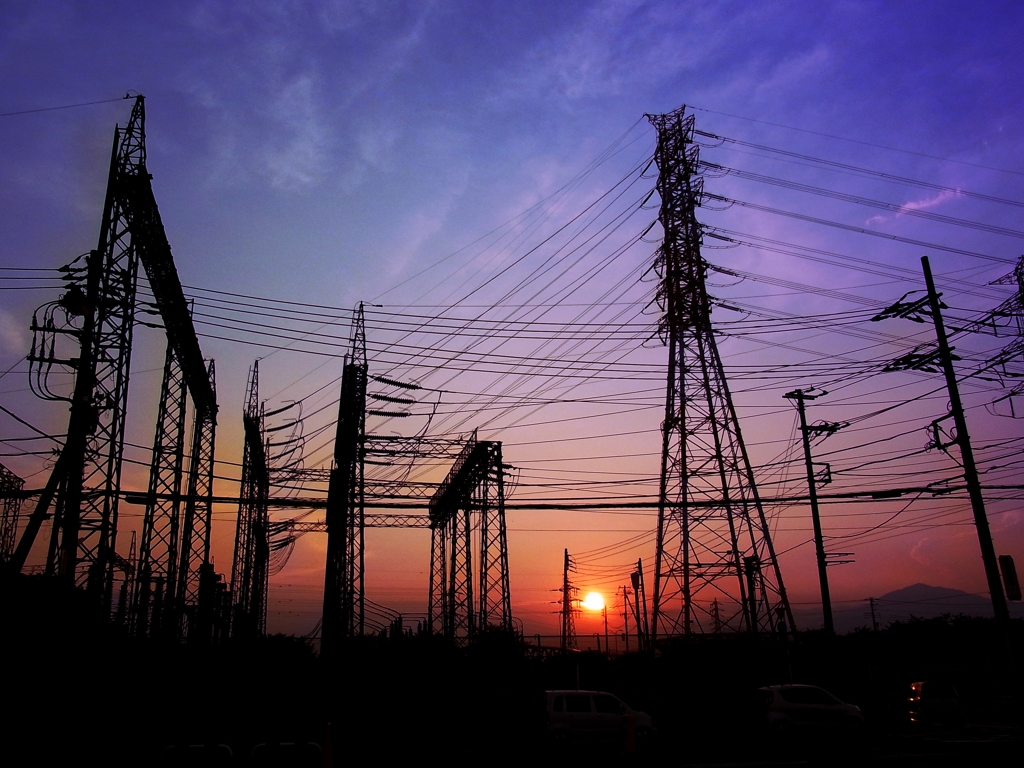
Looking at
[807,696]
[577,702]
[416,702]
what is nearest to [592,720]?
[577,702]

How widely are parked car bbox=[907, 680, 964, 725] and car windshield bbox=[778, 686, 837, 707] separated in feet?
24.4

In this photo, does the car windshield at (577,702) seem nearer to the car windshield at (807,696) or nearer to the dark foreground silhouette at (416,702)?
the dark foreground silhouette at (416,702)

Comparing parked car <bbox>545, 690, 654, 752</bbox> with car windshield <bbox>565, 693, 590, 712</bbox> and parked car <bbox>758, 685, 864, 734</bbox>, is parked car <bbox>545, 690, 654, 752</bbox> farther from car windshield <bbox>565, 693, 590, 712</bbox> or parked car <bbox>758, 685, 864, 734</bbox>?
parked car <bbox>758, 685, 864, 734</bbox>

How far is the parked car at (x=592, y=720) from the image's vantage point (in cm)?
1892

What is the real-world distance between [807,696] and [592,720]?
553cm

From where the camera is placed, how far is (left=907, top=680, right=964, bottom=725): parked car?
23.9m

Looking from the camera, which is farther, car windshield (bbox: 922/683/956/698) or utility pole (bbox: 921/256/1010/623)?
car windshield (bbox: 922/683/956/698)

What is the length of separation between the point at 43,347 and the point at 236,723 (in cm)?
1099

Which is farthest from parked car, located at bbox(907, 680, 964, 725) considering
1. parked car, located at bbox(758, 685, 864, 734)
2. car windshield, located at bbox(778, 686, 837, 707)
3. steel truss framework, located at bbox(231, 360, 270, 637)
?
steel truss framework, located at bbox(231, 360, 270, 637)

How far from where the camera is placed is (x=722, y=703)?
23969 mm

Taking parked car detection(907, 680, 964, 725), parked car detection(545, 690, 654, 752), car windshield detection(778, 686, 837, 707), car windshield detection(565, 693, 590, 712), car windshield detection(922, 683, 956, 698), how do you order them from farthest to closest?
car windshield detection(922, 683, 956, 698) < parked car detection(907, 680, 964, 725) < car windshield detection(565, 693, 590, 712) < parked car detection(545, 690, 654, 752) < car windshield detection(778, 686, 837, 707)

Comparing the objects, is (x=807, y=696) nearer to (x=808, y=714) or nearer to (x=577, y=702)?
(x=808, y=714)

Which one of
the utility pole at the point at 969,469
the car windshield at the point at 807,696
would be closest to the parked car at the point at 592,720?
the car windshield at the point at 807,696

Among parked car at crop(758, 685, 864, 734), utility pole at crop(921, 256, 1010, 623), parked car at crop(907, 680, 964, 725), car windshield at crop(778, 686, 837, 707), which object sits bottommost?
parked car at crop(907, 680, 964, 725)
